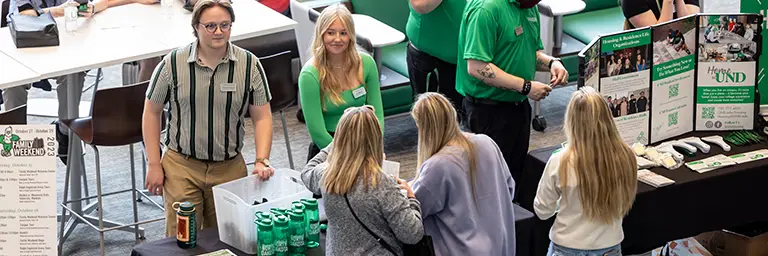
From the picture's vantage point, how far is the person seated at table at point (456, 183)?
Answer: 3865mm

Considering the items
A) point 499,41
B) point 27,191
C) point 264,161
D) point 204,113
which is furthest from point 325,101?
point 27,191

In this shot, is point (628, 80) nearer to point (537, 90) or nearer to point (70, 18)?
point (537, 90)

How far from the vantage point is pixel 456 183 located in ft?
12.7

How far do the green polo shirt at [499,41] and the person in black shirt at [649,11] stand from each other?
1.92 ft

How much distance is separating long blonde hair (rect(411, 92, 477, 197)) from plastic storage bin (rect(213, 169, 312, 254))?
552 millimetres

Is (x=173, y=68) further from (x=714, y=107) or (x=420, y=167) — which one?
(x=714, y=107)

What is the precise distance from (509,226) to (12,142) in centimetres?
177

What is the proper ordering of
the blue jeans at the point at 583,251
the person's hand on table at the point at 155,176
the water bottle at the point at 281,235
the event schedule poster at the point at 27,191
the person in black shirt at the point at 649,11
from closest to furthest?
the event schedule poster at the point at 27,191 → the water bottle at the point at 281,235 → the blue jeans at the point at 583,251 → the person's hand on table at the point at 155,176 → the person in black shirt at the point at 649,11

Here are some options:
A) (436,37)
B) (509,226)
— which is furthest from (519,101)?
(509,226)

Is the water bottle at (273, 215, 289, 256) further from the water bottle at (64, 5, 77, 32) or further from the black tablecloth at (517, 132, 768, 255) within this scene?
the water bottle at (64, 5, 77, 32)

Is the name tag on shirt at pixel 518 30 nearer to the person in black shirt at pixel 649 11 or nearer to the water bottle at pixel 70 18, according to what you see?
the person in black shirt at pixel 649 11

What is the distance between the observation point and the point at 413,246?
389 centimetres

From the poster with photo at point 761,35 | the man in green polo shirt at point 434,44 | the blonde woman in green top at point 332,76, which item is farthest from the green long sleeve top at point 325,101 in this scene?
the poster with photo at point 761,35

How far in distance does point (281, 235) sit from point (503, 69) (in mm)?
1633
